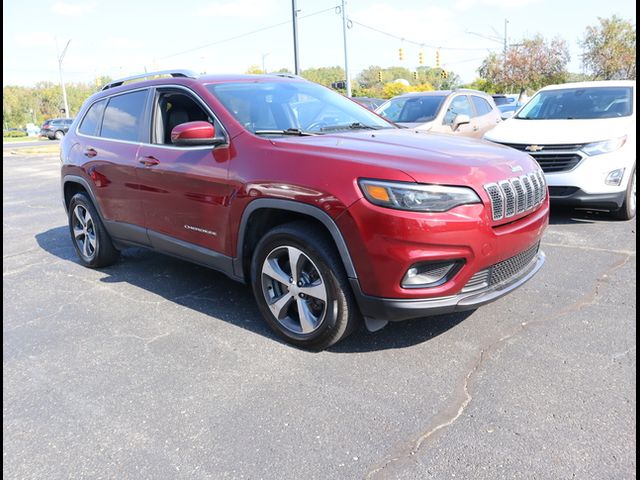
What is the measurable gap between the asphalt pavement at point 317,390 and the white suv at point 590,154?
1.72 m

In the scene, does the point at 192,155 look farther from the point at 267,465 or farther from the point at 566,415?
the point at 566,415

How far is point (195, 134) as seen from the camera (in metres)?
3.60

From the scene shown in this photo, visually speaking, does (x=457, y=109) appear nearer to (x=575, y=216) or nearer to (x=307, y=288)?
(x=575, y=216)

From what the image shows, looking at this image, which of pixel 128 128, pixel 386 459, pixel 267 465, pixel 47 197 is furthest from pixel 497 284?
pixel 47 197

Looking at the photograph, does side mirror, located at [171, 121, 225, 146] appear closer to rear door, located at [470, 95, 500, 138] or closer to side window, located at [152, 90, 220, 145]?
side window, located at [152, 90, 220, 145]

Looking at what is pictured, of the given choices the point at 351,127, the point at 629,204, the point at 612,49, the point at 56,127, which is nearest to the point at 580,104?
the point at 629,204

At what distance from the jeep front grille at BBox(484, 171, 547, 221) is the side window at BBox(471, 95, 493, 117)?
661 cm

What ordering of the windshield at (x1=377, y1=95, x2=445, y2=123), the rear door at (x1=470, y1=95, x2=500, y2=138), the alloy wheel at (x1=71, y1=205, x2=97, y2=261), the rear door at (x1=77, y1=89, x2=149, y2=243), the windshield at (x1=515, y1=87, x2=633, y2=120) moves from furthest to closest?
the rear door at (x1=470, y1=95, x2=500, y2=138) < the windshield at (x1=377, y1=95, x2=445, y2=123) < the windshield at (x1=515, y1=87, x2=633, y2=120) < the alloy wheel at (x1=71, y1=205, x2=97, y2=261) < the rear door at (x1=77, y1=89, x2=149, y2=243)

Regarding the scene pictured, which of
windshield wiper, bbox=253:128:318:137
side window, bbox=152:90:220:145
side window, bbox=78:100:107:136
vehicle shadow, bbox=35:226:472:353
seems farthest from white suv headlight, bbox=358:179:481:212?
side window, bbox=78:100:107:136

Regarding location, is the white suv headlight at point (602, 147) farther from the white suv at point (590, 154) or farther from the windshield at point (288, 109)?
the windshield at point (288, 109)

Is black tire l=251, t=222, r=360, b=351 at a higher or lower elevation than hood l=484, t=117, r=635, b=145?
lower

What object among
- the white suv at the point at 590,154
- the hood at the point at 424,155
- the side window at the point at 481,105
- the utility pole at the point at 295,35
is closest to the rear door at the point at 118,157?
the hood at the point at 424,155

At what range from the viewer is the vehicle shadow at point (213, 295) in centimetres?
357

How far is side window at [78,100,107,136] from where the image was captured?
5.21 meters
